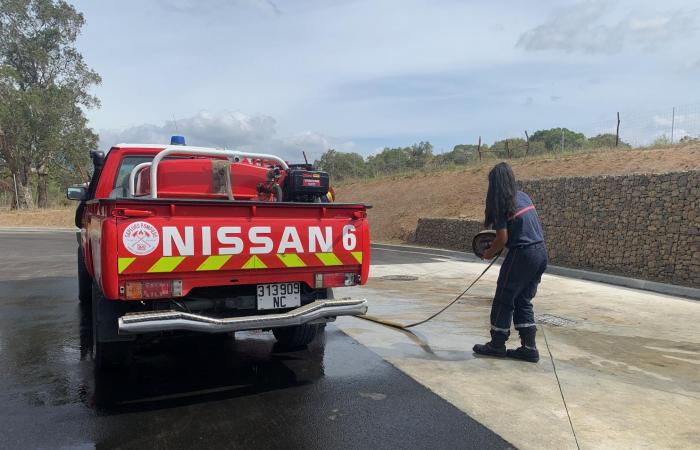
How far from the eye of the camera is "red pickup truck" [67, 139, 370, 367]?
3.62 metres

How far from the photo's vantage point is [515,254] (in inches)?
195

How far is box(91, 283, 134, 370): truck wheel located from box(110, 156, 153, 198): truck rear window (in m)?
→ 1.46

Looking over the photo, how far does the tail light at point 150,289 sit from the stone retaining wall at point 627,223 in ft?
31.9

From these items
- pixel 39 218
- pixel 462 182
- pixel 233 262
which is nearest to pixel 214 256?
pixel 233 262

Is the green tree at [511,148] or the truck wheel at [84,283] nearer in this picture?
the truck wheel at [84,283]

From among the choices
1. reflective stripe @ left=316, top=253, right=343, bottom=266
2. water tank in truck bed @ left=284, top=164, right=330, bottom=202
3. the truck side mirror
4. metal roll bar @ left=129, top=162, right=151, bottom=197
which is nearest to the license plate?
reflective stripe @ left=316, top=253, right=343, bottom=266

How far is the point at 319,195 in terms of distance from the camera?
5027mm

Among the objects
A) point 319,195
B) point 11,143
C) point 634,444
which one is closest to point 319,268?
point 319,195

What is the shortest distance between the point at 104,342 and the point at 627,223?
36.4 ft

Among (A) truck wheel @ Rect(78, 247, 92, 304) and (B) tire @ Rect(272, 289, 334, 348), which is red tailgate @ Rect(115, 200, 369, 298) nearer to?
(B) tire @ Rect(272, 289, 334, 348)

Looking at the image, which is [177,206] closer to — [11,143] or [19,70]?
[11,143]

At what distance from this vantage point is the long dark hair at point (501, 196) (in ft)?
16.1

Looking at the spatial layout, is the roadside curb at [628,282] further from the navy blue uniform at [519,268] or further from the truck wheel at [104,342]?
the truck wheel at [104,342]

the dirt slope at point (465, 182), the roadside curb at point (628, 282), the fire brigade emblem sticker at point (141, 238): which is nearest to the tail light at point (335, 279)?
the fire brigade emblem sticker at point (141, 238)
